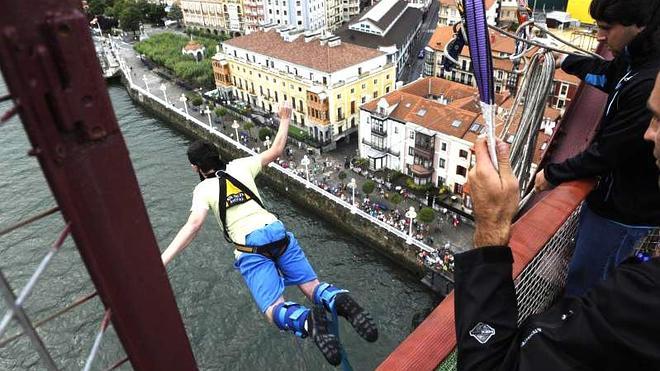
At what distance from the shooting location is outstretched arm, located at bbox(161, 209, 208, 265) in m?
3.38

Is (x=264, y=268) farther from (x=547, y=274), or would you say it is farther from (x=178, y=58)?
(x=178, y=58)

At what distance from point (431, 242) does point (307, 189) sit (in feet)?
24.1

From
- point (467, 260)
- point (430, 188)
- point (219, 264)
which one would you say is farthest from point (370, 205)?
point (467, 260)

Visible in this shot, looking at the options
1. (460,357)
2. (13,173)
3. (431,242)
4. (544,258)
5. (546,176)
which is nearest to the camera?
(460,357)

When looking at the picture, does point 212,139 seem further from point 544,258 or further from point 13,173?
point 544,258

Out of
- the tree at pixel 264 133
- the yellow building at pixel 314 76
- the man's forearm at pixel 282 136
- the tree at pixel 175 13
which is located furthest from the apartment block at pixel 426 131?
the tree at pixel 175 13

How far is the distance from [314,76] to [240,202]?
24957 millimetres

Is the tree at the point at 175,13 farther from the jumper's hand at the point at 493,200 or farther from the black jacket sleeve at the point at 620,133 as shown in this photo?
the jumper's hand at the point at 493,200

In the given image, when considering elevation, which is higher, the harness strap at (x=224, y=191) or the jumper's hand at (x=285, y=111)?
the jumper's hand at (x=285, y=111)

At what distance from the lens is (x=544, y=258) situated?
2986 millimetres

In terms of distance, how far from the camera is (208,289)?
18.8 m

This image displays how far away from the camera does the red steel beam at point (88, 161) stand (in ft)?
3.62

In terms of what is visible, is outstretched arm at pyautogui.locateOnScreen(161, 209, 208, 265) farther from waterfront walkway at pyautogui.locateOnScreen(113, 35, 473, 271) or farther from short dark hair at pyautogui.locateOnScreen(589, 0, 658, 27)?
waterfront walkway at pyautogui.locateOnScreen(113, 35, 473, 271)

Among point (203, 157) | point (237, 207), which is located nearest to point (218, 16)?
point (203, 157)
